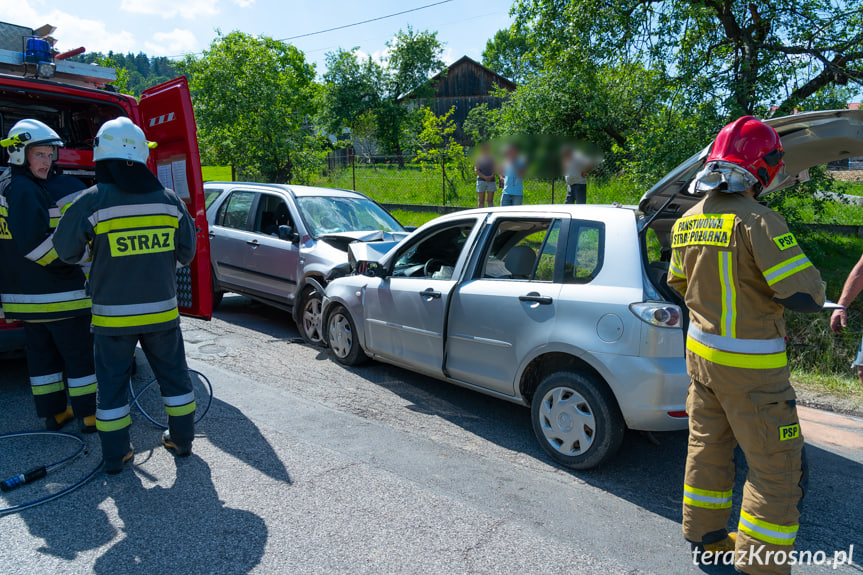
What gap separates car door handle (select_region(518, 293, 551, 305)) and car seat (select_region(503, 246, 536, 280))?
0.77 ft

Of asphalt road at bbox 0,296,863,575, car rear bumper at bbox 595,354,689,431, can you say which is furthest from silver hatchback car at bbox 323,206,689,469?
asphalt road at bbox 0,296,863,575

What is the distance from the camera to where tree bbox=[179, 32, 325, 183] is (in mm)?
16547

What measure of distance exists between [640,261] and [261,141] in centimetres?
1501

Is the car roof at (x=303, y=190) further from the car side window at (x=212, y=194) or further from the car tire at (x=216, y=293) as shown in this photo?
the car tire at (x=216, y=293)

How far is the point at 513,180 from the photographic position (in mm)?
10305

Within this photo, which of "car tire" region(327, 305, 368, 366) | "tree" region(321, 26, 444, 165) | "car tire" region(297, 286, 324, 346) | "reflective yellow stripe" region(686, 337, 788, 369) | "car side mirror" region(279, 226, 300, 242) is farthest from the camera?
"tree" region(321, 26, 444, 165)

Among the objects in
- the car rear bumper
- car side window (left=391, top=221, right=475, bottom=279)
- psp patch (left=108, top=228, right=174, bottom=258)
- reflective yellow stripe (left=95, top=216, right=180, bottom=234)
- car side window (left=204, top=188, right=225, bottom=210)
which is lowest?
the car rear bumper

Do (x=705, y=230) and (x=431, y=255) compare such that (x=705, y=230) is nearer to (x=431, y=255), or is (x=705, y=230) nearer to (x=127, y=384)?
(x=431, y=255)

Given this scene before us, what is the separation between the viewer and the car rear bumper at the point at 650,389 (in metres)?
3.26

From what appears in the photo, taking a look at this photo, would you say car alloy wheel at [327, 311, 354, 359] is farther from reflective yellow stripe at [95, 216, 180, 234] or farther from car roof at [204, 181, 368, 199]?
reflective yellow stripe at [95, 216, 180, 234]

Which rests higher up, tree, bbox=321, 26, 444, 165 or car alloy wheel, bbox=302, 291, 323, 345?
tree, bbox=321, 26, 444, 165

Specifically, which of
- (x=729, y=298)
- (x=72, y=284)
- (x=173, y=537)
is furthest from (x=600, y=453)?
(x=72, y=284)

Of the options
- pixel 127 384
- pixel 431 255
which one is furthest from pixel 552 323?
pixel 127 384

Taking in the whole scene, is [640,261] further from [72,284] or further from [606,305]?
[72,284]
